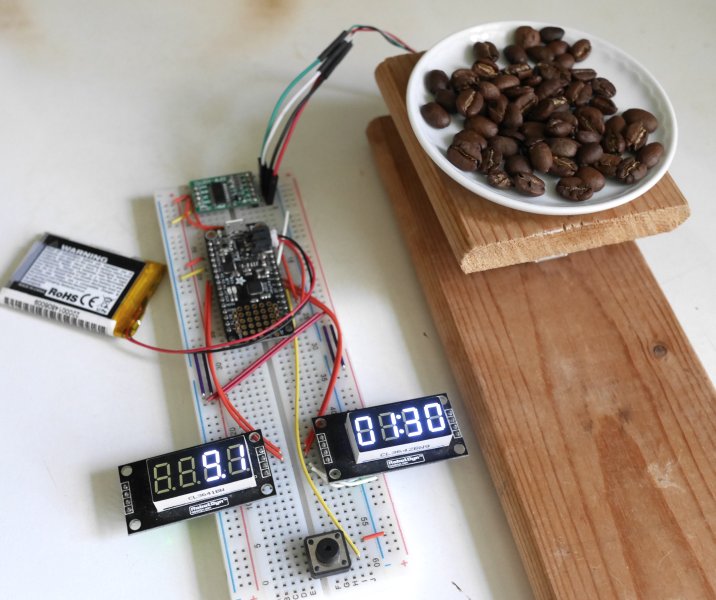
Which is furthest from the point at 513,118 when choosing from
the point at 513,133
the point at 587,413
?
the point at 587,413

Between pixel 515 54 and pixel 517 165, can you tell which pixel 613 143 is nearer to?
pixel 517 165

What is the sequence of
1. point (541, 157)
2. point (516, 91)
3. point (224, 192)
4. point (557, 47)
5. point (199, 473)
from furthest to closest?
point (224, 192)
point (557, 47)
point (516, 91)
point (541, 157)
point (199, 473)

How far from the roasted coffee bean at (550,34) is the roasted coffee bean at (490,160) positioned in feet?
1.36

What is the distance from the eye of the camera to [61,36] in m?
2.11

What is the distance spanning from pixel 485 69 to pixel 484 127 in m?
0.20

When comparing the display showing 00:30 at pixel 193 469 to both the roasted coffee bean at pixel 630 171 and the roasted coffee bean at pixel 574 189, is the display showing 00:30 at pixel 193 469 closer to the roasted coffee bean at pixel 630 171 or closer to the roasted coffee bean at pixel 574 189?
the roasted coffee bean at pixel 574 189

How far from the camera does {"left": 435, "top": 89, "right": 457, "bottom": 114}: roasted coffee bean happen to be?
158 centimetres

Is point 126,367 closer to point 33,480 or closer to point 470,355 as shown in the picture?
point 33,480

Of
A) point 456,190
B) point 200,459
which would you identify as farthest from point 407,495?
point 456,190

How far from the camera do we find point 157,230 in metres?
1.80

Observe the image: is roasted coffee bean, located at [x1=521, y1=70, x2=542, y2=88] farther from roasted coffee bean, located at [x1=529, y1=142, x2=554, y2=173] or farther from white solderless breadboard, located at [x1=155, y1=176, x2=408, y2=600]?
white solderless breadboard, located at [x1=155, y1=176, x2=408, y2=600]

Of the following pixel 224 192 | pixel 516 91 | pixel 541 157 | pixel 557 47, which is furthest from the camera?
pixel 224 192

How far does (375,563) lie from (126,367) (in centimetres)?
69

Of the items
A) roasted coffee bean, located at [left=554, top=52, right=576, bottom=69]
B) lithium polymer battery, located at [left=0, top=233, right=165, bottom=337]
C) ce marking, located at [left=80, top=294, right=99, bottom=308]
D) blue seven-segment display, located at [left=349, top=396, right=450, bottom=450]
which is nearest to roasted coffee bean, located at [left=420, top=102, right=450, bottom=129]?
roasted coffee bean, located at [left=554, top=52, right=576, bottom=69]
